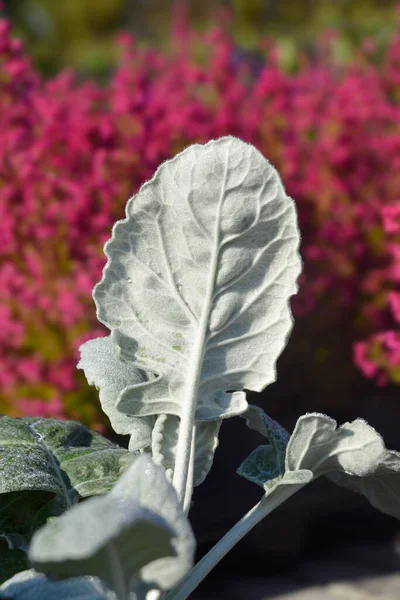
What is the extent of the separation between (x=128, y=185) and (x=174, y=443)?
1.35 metres

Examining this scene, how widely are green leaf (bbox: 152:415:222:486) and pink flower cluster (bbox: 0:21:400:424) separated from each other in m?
0.99

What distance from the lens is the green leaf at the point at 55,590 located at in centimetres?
91

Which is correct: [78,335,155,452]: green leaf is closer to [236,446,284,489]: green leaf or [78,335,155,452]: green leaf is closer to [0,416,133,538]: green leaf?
[0,416,133,538]: green leaf

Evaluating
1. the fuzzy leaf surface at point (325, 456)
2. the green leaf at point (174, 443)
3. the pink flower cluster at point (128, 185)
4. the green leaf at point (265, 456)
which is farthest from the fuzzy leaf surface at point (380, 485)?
the pink flower cluster at point (128, 185)

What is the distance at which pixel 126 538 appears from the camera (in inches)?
31.3

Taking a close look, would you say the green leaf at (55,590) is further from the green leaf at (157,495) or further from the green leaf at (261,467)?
the green leaf at (261,467)

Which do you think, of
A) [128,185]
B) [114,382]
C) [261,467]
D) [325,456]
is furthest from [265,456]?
[128,185]

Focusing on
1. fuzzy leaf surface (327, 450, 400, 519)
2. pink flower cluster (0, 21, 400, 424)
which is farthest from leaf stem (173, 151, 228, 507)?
pink flower cluster (0, 21, 400, 424)

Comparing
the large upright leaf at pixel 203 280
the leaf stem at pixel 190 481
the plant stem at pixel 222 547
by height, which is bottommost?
the plant stem at pixel 222 547

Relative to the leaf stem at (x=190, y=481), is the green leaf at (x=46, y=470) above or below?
above

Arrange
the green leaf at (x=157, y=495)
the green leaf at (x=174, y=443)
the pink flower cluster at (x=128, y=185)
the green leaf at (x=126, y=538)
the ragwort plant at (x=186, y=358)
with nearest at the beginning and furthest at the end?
the green leaf at (x=126, y=538), the green leaf at (x=157, y=495), the ragwort plant at (x=186, y=358), the green leaf at (x=174, y=443), the pink flower cluster at (x=128, y=185)

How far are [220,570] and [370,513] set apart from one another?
0.56 m

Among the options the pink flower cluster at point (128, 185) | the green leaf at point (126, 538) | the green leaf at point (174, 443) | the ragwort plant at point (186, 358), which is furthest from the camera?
the pink flower cluster at point (128, 185)

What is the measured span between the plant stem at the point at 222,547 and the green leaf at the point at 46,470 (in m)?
0.16
